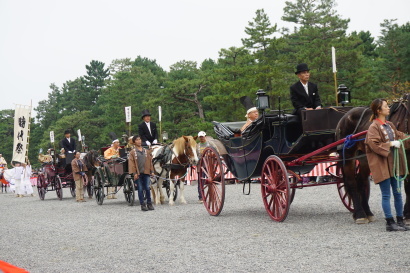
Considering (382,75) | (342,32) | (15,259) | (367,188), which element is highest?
(342,32)

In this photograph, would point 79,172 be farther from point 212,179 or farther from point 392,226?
point 392,226

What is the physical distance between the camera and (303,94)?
9086 mm

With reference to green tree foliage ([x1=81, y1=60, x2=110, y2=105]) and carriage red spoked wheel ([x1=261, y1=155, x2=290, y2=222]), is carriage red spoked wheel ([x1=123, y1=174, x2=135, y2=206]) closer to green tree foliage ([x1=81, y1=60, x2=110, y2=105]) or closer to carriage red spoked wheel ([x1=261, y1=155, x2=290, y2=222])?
carriage red spoked wheel ([x1=261, y1=155, x2=290, y2=222])

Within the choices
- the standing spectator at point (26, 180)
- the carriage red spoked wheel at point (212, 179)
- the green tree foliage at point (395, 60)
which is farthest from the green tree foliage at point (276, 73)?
the carriage red spoked wheel at point (212, 179)

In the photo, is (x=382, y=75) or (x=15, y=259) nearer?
(x=15, y=259)

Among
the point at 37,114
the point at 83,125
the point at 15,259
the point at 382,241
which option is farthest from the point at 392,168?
the point at 37,114

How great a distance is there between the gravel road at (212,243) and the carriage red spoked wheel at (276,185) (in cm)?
21

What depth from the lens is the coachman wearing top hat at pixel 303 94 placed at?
29.8 feet

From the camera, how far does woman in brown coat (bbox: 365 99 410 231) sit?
695cm

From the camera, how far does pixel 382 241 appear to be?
6363 millimetres

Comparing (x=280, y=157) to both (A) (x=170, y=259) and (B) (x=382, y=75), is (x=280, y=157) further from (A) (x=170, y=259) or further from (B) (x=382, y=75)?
(B) (x=382, y=75)

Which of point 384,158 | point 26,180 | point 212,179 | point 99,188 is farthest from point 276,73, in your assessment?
point 384,158

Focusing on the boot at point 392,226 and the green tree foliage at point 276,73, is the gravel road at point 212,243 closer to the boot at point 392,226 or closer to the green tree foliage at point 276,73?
the boot at point 392,226

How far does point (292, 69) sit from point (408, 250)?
30645 mm
